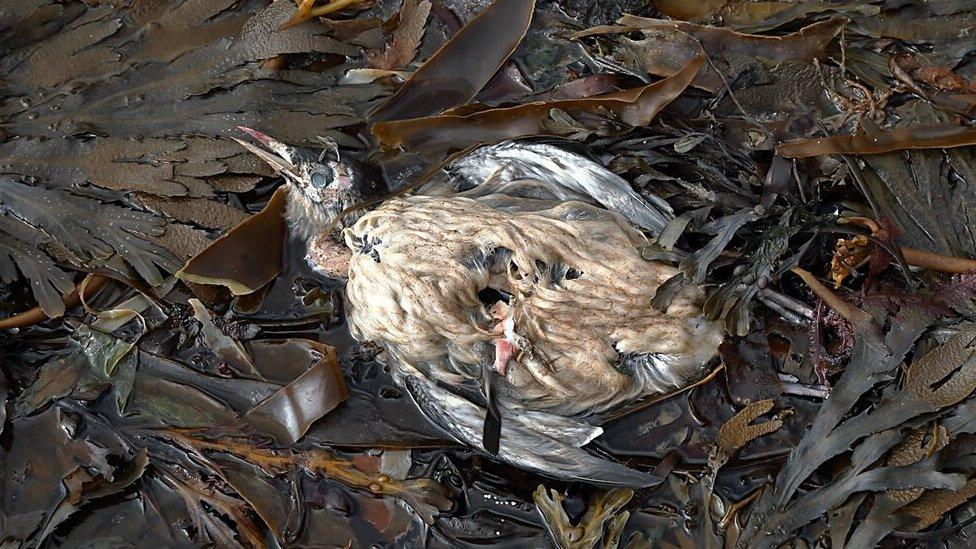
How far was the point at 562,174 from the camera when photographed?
228cm

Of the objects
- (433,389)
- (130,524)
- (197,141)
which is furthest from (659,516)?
(197,141)

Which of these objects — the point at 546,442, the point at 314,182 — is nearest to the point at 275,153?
the point at 314,182

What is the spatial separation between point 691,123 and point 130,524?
209cm

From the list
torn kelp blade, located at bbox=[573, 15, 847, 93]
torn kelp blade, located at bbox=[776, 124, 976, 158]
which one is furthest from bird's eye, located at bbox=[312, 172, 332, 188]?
torn kelp blade, located at bbox=[776, 124, 976, 158]

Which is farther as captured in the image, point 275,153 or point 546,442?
point 275,153

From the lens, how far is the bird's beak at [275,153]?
7.82 feet

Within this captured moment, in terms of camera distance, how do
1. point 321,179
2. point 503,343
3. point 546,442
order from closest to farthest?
point 503,343 → point 546,442 → point 321,179

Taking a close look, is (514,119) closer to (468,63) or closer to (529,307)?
(468,63)

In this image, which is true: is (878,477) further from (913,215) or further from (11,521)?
(11,521)

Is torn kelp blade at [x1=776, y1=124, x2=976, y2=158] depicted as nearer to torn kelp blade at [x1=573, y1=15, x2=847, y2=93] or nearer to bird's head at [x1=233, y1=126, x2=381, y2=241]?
torn kelp blade at [x1=573, y1=15, x2=847, y2=93]

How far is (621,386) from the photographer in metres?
2.19

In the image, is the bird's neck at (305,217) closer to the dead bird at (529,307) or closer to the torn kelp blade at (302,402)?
the dead bird at (529,307)

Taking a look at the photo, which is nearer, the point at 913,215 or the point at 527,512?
the point at 913,215

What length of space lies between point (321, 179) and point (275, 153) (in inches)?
7.3
